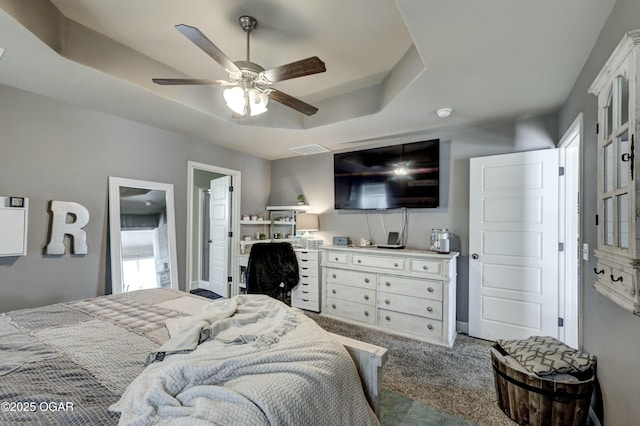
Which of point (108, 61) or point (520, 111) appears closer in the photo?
point (108, 61)

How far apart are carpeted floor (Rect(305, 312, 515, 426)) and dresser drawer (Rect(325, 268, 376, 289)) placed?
54 cm

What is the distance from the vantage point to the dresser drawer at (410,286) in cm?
299

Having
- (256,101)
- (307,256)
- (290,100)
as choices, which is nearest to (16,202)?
(256,101)

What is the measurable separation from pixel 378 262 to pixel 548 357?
1789 mm

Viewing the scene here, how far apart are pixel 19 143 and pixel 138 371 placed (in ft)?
8.52

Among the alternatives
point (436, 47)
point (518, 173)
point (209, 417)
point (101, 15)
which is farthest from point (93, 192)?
point (518, 173)

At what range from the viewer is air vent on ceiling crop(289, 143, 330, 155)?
410 cm

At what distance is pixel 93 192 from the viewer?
2.89 meters

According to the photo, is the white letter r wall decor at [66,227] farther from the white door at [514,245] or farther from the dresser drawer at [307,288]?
the white door at [514,245]

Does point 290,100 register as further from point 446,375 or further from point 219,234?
point 219,234

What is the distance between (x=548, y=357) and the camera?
5.70ft

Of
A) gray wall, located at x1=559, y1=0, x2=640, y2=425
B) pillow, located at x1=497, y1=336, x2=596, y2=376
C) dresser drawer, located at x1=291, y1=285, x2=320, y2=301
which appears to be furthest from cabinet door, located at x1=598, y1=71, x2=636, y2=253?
dresser drawer, located at x1=291, y1=285, x2=320, y2=301

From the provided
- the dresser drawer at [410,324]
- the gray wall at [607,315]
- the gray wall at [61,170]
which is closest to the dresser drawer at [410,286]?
the dresser drawer at [410,324]

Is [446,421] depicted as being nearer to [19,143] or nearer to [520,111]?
[520,111]
